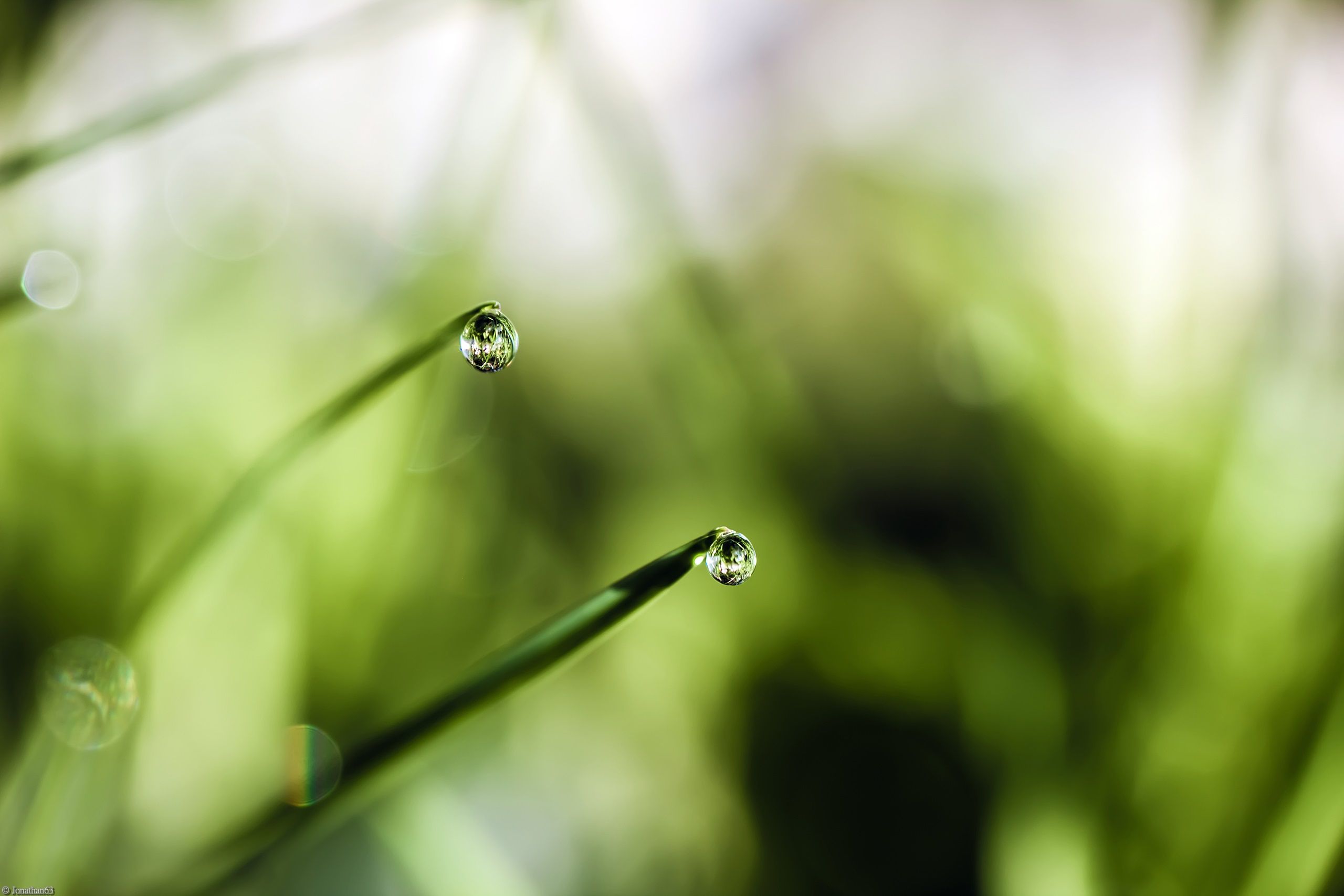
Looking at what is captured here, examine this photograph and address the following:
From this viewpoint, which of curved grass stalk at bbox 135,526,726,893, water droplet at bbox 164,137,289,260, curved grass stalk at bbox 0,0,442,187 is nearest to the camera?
curved grass stalk at bbox 135,526,726,893

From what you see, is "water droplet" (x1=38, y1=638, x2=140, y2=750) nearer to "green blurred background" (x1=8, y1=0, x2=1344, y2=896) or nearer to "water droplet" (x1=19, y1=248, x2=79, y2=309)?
"green blurred background" (x1=8, y1=0, x2=1344, y2=896)

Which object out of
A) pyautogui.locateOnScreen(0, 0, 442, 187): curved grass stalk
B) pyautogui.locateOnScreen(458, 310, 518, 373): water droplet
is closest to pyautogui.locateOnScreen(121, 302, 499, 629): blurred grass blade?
pyautogui.locateOnScreen(458, 310, 518, 373): water droplet

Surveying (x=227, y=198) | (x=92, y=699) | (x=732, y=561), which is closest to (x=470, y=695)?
(x=732, y=561)

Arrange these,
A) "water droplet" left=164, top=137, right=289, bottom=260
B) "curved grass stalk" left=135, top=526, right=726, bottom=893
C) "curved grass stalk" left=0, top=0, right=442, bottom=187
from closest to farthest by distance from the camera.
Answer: "curved grass stalk" left=135, top=526, right=726, bottom=893 < "curved grass stalk" left=0, top=0, right=442, bottom=187 < "water droplet" left=164, top=137, right=289, bottom=260

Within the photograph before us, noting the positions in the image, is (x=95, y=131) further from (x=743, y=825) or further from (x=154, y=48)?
(x=743, y=825)

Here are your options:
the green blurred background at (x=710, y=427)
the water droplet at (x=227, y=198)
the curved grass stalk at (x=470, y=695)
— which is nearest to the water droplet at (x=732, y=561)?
the curved grass stalk at (x=470, y=695)

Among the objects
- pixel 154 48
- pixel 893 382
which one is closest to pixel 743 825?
pixel 893 382
